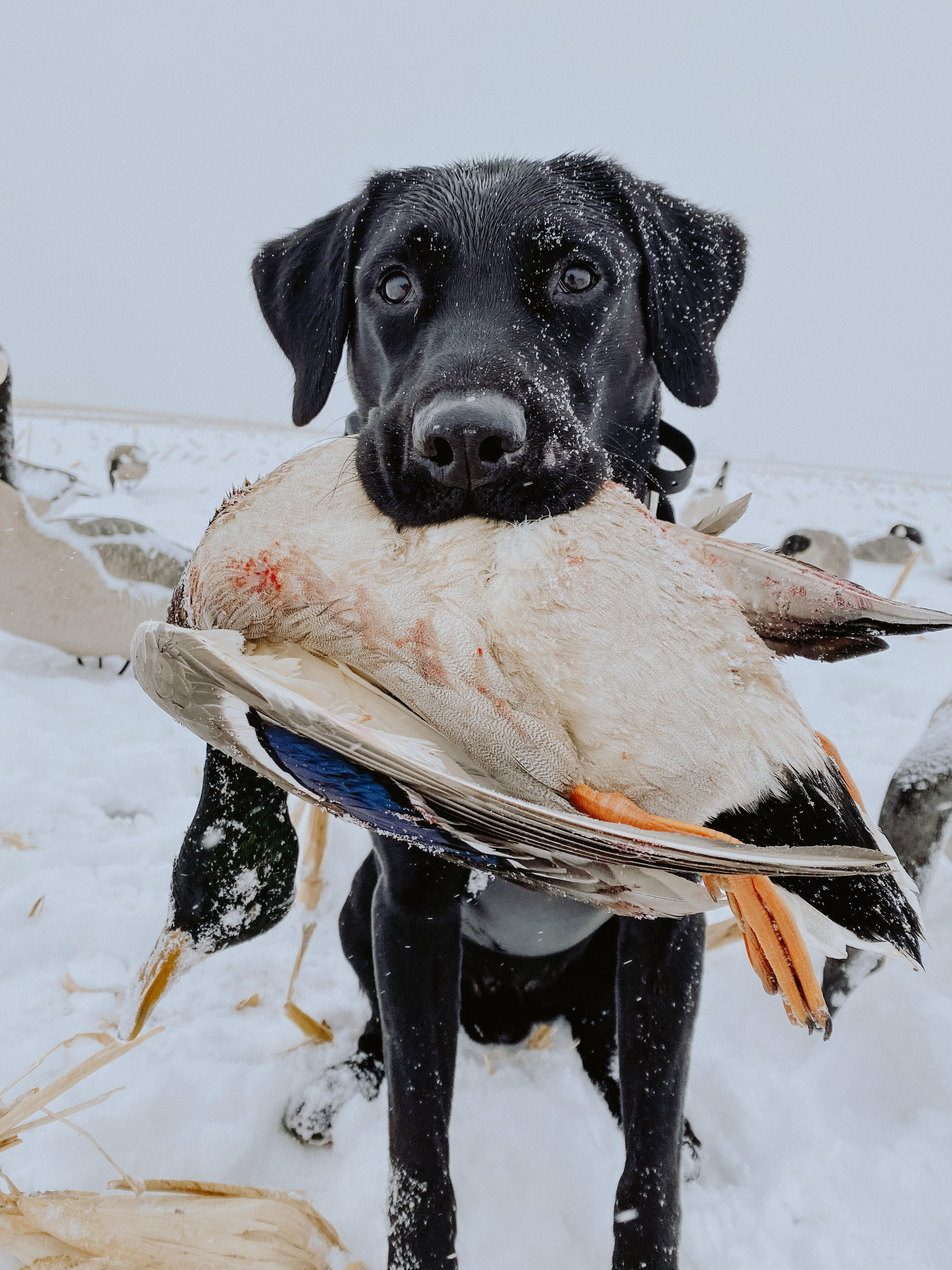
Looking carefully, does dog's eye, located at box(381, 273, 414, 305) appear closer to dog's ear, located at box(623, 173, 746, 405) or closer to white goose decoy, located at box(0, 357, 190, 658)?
dog's ear, located at box(623, 173, 746, 405)

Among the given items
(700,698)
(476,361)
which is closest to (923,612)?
(700,698)

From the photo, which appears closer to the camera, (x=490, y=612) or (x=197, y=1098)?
(x=490, y=612)

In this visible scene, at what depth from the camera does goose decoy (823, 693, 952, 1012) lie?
1586mm

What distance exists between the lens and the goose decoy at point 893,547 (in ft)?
22.6

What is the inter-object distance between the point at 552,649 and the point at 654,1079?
844mm

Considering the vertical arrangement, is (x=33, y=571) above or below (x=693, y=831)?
below

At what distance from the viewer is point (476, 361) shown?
91 centimetres

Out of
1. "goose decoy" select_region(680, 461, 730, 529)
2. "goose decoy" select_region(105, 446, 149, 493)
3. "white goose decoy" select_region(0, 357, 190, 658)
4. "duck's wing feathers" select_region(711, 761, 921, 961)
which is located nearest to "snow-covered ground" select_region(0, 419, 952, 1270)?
"white goose decoy" select_region(0, 357, 190, 658)

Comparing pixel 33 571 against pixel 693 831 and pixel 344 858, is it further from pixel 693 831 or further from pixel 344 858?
pixel 693 831

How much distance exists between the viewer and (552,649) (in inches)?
27.1

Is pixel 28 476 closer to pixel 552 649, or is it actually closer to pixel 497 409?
pixel 497 409

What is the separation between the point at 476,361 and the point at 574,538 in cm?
33

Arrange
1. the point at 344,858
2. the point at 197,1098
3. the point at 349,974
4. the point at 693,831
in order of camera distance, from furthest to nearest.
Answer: the point at 344,858 → the point at 349,974 → the point at 197,1098 → the point at 693,831

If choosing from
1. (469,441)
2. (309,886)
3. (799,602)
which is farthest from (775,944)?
(309,886)
